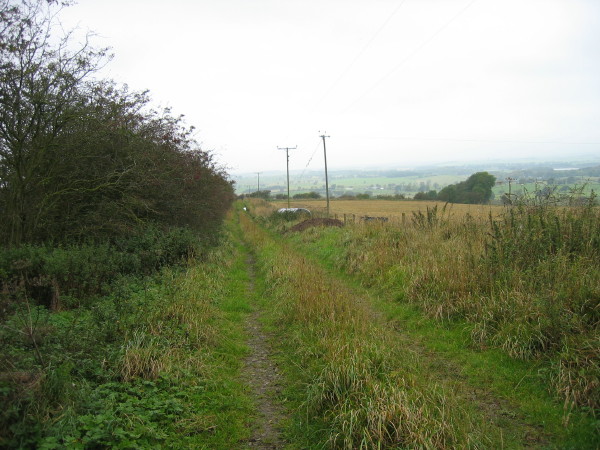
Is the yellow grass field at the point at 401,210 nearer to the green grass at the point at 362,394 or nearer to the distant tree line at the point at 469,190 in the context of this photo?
the distant tree line at the point at 469,190

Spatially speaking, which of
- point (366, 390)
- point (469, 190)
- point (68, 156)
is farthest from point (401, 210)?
point (366, 390)

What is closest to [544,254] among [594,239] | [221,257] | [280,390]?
[594,239]

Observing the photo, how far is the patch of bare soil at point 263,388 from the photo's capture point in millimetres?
4168

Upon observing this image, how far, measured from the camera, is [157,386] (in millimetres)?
4863

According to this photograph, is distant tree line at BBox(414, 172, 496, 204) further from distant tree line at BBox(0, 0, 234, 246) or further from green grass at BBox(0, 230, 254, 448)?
green grass at BBox(0, 230, 254, 448)

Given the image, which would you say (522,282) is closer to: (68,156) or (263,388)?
(263,388)

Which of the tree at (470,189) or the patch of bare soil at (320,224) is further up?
the tree at (470,189)

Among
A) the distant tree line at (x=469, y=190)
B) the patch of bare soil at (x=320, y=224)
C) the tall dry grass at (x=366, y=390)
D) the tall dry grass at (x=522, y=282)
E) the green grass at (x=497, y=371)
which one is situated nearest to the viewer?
the tall dry grass at (x=366, y=390)

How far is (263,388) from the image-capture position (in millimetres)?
5293

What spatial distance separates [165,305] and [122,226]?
4669 millimetres

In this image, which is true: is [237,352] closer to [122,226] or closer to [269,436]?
[269,436]

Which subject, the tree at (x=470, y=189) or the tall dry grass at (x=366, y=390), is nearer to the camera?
the tall dry grass at (x=366, y=390)

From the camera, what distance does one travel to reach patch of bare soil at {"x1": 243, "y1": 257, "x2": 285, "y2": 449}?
4.17 metres

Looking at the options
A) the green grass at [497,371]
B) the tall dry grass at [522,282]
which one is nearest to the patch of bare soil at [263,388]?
the green grass at [497,371]
